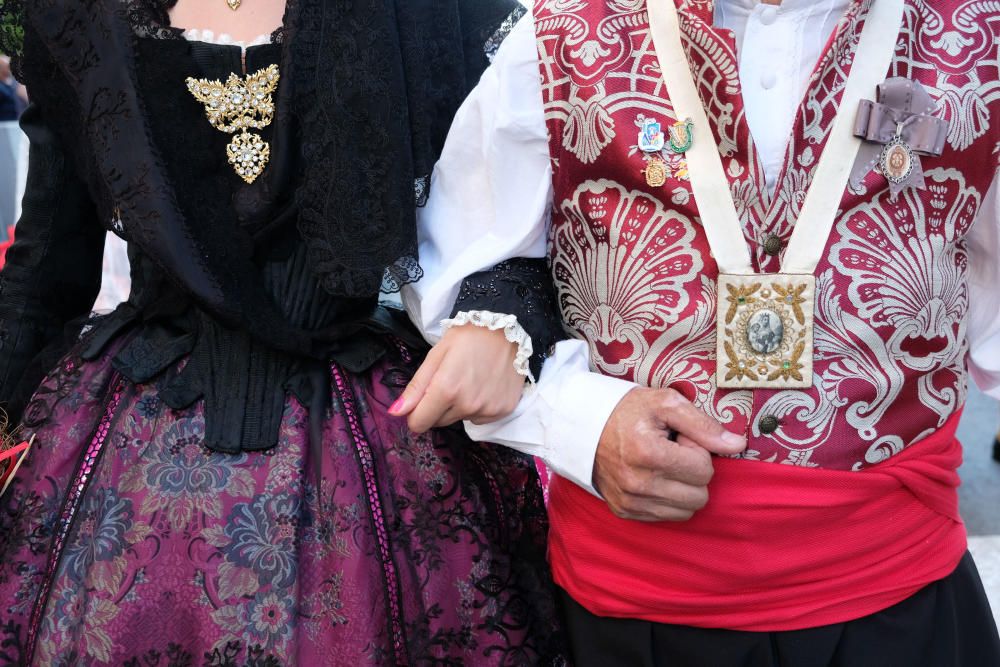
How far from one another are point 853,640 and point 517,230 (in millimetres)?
578

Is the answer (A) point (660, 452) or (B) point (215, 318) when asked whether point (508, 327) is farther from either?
(B) point (215, 318)

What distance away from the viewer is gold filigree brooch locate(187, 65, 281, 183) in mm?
1187

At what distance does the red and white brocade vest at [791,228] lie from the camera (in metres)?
0.96

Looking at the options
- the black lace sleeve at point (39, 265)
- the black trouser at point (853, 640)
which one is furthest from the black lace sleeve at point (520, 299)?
the black lace sleeve at point (39, 265)

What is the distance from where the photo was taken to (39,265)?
132 centimetres

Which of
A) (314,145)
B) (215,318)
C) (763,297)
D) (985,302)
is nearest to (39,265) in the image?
(215,318)

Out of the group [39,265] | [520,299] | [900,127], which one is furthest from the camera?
[39,265]

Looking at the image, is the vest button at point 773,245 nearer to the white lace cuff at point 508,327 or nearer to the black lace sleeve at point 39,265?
the white lace cuff at point 508,327

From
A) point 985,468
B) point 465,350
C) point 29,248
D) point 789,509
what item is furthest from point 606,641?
point 985,468

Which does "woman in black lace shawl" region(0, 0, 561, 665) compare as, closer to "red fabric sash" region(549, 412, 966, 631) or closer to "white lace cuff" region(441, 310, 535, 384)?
"white lace cuff" region(441, 310, 535, 384)

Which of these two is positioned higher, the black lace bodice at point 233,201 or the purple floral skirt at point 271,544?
the black lace bodice at point 233,201

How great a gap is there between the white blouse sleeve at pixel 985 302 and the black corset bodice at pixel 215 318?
71 cm

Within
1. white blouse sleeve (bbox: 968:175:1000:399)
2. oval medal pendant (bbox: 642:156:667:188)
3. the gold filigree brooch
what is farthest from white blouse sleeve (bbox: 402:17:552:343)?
white blouse sleeve (bbox: 968:175:1000:399)

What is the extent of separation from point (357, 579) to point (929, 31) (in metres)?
0.86
